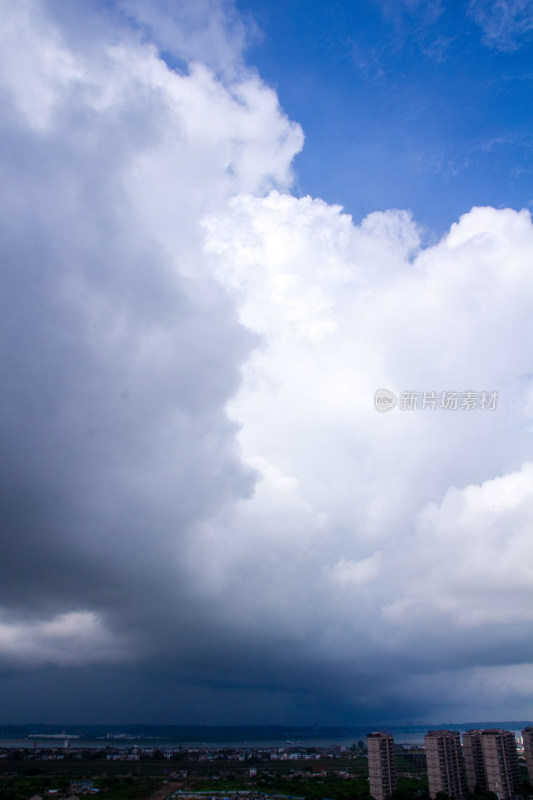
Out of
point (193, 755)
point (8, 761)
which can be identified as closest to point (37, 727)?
point (193, 755)

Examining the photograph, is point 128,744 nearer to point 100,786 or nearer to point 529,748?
point 100,786

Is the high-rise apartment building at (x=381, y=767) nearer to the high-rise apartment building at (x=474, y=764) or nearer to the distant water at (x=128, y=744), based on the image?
the high-rise apartment building at (x=474, y=764)

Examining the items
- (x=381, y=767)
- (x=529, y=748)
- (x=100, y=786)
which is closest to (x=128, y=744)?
(x=100, y=786)

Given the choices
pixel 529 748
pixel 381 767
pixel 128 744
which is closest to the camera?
pixel 381 767

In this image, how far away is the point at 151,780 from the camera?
49969 millimetres

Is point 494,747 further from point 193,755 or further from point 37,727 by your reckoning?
point 37,727

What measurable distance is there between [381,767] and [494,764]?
8764 millimetres

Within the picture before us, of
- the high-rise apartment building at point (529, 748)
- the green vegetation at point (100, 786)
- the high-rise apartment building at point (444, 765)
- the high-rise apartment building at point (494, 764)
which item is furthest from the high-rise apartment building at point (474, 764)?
the green vegetation at point (100, 786)

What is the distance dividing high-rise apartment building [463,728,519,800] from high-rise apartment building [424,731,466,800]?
1.98 meters

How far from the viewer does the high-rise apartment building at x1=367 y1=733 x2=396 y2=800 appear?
38.4 metres

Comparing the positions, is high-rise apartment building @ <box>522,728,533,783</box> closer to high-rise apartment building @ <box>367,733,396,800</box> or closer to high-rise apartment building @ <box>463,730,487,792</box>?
high-rise apartment building @ <box>463,730,487,792</box>

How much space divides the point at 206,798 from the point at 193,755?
157 feet

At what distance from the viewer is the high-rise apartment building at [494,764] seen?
38844mm

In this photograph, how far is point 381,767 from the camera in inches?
1524
